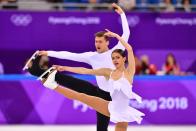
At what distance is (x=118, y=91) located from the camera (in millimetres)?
7488

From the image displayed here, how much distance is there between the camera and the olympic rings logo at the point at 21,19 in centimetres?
1470

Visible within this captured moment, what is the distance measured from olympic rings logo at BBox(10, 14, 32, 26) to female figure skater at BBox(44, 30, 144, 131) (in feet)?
23.6

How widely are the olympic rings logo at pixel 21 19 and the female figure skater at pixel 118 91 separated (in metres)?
7.18

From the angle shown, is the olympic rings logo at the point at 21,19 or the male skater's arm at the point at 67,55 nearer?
the male skater's arm at the point at 67,55

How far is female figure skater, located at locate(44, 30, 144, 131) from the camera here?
742 cm

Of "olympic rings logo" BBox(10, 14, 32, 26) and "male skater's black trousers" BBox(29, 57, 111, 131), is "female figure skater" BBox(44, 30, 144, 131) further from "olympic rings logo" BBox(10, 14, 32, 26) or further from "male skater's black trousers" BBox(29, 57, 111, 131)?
"olympic rings logo" BBox(10, 14, 32, 26)

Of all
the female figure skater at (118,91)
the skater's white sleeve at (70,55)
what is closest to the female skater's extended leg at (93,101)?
the female figure skater at (118,91)

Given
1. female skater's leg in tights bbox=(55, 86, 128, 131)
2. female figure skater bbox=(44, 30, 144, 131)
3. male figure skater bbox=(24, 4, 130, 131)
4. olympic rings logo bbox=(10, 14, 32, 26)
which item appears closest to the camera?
female figure skater bbox=(44, 30, 144, 131)

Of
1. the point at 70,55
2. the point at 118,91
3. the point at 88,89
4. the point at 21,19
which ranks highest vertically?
the point at 70,55

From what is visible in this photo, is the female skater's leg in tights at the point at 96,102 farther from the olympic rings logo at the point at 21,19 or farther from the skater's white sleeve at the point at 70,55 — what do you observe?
the olympic rings logo at the point at 21,19

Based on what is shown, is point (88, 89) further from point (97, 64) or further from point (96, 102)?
point (96, 102)

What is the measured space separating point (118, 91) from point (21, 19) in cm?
769

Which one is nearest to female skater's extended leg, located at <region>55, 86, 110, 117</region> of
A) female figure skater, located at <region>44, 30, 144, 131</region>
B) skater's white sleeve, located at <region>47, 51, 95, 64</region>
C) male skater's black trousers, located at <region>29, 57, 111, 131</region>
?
female figure skater, located at <region>44, 30, 144, 131</region>

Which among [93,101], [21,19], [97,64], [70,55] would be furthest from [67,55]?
[21,19]
